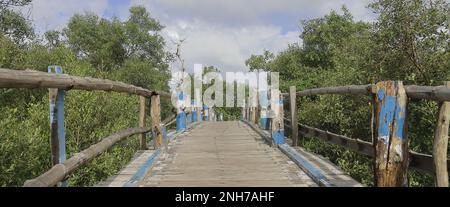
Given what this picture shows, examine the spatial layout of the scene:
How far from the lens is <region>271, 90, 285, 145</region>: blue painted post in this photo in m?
7.71

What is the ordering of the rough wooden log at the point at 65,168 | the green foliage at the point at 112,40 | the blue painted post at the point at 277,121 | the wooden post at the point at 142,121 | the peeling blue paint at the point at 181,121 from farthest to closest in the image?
the green foliage at the point at 112,40, the peeling blue paint at the point at 181,121, the blue painted post at the point at 277,121, the wooden post at the point at 142,121, the rough wooden log at the point at 65,168

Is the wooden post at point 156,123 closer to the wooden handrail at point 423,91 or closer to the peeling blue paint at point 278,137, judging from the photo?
the peeling blue paint at point 278,137

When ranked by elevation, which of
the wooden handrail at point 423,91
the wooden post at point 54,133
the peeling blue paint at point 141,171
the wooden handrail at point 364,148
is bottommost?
the peeling blue paint at point 141,171

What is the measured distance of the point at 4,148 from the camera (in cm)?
894

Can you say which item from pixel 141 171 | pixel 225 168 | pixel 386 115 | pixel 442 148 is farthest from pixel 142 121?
pixel 442 148

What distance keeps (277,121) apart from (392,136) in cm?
455

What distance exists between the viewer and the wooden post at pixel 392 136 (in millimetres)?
3215

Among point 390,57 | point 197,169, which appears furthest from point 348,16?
point 197,169

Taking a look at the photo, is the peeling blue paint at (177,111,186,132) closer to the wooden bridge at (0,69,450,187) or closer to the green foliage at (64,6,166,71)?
the wooden bridge at (0,69,450,187)

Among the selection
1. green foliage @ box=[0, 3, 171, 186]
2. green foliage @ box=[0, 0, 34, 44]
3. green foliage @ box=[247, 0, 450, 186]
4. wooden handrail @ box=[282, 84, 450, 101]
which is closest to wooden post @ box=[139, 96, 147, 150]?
green foliage @ box=[0, 3, 171, 186]

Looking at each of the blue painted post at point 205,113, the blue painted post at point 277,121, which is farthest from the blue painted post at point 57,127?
the blue painted post at point 205,113

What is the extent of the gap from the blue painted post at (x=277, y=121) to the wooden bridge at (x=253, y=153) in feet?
0.06
